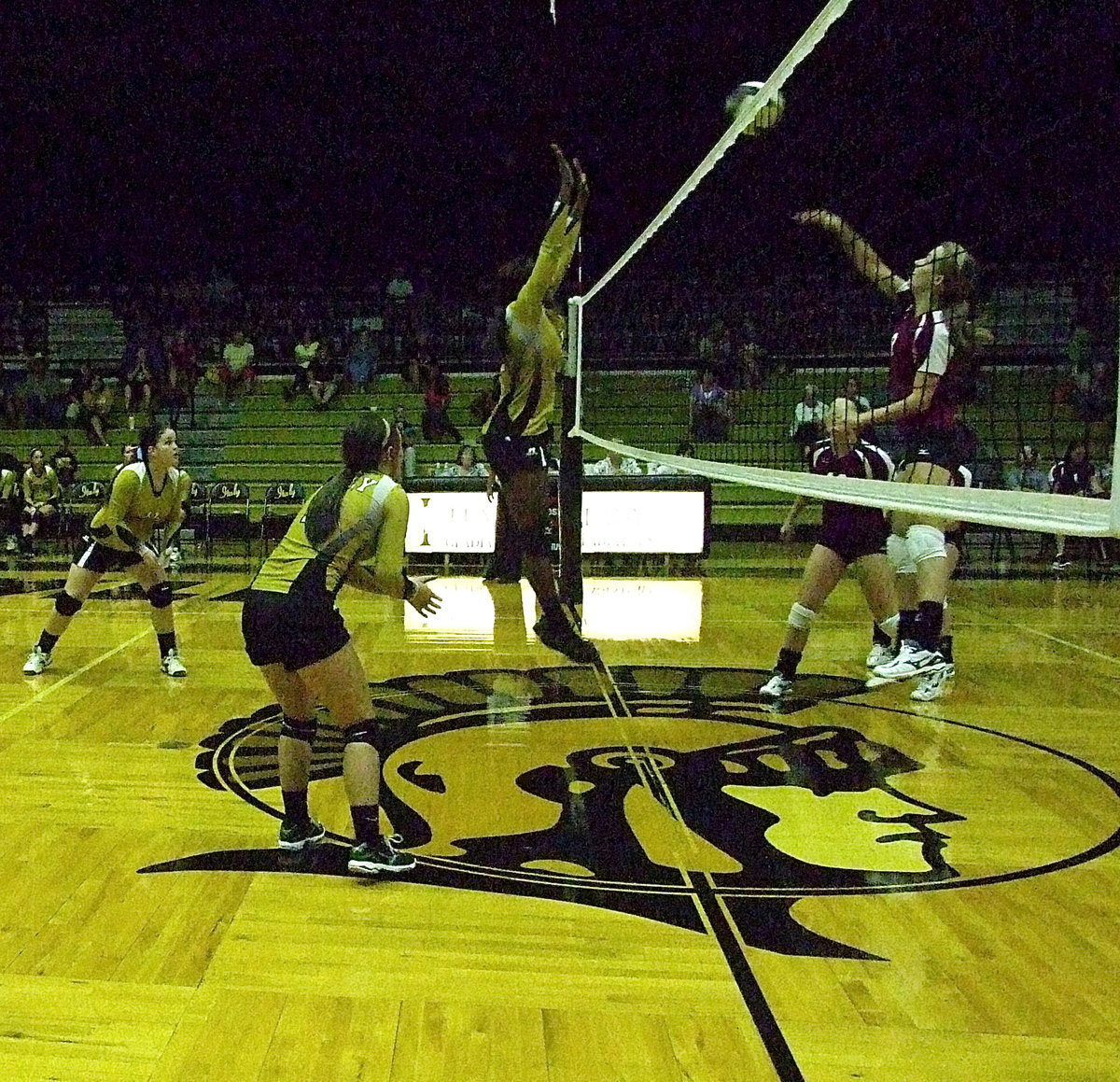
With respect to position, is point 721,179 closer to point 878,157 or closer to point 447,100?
point 878,157

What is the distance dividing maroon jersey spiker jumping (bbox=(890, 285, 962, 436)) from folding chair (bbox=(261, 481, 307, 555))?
9250mm

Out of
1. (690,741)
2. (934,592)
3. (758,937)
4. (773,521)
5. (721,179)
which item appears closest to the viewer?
(758,937)

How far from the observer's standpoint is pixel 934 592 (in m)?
5.41

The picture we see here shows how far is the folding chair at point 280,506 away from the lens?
12.8 meters

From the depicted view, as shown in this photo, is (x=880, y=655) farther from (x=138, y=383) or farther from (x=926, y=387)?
(x=138, y=383)

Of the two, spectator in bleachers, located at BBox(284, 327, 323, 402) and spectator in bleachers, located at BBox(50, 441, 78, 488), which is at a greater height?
spectator in bleachers, located at BBox(284, 327, 323, 402)

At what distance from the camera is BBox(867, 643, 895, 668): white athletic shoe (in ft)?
20.2

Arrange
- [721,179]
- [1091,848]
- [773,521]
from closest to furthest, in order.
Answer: [1091,848], [721,179], [773,521]

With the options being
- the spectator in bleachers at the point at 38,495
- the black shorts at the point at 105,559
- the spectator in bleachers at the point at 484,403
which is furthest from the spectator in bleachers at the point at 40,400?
the black shorts at the point at 105,559

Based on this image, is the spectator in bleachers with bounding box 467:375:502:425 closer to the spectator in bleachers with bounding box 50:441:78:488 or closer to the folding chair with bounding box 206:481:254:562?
the folding chair with bounding box 206:481:254:562

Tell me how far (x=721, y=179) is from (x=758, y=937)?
10.8 m

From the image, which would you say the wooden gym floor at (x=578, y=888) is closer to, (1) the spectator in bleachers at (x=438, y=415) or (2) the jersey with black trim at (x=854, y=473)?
(2) the jersey with black trim at (x=854, y=473)

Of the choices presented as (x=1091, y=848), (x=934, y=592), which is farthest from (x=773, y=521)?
(x=1091, y=848)

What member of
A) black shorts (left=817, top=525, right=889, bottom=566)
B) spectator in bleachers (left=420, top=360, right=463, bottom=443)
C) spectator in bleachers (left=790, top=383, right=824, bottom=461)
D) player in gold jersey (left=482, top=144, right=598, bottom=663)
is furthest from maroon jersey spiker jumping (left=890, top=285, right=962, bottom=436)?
spectator in bleachers (left=420, top=360, right=463, bottom=443)
